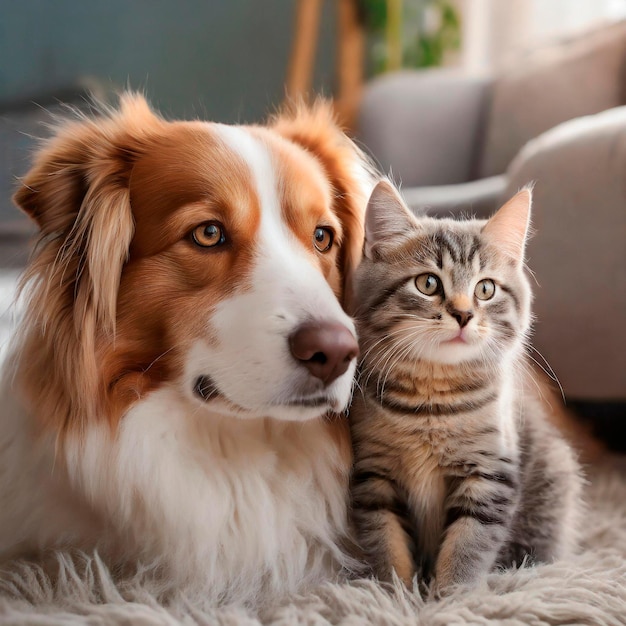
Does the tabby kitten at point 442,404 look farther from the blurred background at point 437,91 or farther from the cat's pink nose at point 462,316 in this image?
the blurred background at point 437,91

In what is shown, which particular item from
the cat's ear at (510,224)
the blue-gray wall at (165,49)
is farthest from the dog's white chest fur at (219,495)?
the blue-gray wall at (165,49)

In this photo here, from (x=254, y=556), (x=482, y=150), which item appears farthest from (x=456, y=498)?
(x=482, y=150)

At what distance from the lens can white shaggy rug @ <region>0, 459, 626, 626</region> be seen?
1.05 m

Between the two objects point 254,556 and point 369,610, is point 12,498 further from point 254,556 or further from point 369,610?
point 369,610

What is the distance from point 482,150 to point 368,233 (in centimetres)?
180

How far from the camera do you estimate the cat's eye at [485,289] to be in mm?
1231

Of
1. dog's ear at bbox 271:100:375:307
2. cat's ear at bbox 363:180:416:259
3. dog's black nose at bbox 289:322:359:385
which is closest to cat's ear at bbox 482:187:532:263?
cat's ear at bbox 363:180:416:259

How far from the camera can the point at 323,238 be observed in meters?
1.36

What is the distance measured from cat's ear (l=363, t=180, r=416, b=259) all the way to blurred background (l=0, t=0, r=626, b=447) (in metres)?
0.63

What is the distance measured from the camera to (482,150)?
2934mm

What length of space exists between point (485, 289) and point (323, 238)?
33 cm

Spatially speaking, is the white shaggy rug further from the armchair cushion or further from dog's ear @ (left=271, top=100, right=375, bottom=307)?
the armchair cushion

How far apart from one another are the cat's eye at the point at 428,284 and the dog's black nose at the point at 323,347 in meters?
0.22

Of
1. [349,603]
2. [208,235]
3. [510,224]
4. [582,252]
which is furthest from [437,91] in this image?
[349,603]
